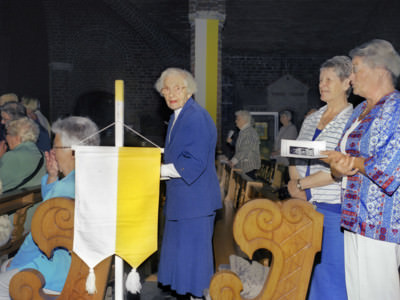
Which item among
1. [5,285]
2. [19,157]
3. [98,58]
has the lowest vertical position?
[5,285]

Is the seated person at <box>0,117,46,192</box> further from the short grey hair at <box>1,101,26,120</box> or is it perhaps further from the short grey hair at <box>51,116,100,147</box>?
the short grey hair at <box>51,116,100,147</box>

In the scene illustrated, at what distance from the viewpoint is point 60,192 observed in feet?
6.86

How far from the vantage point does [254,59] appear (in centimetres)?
1228

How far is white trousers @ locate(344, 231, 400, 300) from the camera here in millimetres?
1723

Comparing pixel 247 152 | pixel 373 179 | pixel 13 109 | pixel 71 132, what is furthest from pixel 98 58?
pixel 373 179

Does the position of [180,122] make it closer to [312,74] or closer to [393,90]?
[393,90]

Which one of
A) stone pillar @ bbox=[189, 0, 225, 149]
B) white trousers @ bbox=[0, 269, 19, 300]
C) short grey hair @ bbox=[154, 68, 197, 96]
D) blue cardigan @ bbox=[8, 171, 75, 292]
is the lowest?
white trousers @ bbox=[0, 269, 19, 300]

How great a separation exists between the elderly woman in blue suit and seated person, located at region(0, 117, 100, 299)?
0.53 m

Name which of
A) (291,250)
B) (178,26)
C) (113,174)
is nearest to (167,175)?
(113,174)

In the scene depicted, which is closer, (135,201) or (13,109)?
(135,201)

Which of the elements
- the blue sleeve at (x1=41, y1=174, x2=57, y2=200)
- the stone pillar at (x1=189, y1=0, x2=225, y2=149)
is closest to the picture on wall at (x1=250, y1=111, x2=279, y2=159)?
the stone pillar at (x1=189, y1=0, x2=225, y2=149)

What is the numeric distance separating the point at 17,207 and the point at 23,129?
0.71 m

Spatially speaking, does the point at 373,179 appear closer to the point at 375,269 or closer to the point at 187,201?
the point at 375,269

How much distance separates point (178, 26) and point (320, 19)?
154 inches
